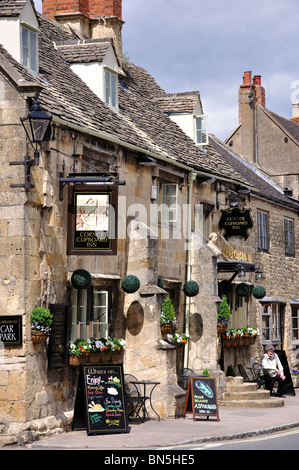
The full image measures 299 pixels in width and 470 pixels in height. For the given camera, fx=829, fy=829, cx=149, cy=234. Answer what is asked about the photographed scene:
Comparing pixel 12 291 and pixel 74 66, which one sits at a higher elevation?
pixel 74 66

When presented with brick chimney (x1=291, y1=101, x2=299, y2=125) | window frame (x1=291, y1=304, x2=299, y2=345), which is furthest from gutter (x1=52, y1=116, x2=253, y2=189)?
brick chimney (x1=291, y1=101, x2=299, y2=125)

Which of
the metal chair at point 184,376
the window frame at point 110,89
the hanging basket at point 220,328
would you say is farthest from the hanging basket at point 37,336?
the window frame at point 110,89

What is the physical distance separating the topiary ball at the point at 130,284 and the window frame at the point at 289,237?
1262 centimetres

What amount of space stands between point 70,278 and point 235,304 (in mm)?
9147

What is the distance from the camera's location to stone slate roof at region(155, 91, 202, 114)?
949 inches

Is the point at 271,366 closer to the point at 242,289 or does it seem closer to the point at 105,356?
the point at 242,289

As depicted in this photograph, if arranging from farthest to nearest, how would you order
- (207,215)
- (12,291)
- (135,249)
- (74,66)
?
(207,215)
(74,66)
(135,249)
(12,291)

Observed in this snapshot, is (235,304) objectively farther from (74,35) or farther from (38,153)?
(38,153)

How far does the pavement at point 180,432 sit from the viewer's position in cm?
1330

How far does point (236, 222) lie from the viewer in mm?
22562

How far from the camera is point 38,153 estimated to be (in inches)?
554

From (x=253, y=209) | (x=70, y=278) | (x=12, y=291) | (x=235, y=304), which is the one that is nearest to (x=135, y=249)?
(x=70, y=278)

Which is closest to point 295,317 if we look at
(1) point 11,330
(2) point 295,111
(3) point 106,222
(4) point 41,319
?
(2) point 295,111

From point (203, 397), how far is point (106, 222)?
487 centimetres
